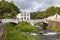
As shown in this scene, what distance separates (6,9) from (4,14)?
4.43m

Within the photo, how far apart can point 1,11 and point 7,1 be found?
572 inches

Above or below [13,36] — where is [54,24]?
below

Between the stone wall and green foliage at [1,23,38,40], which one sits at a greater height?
green foliage at [1,23,38,40]

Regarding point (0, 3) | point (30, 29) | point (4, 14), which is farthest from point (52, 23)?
point (0, 3)

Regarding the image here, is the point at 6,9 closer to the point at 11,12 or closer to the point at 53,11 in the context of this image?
the point at 11,12

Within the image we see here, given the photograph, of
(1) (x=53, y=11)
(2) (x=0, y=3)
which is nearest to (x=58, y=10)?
(1) (x=53, y=11)

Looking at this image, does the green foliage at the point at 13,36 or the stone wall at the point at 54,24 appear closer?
the green foliage at the point at 13,36

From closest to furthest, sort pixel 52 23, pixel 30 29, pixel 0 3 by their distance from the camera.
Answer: pixel 30 29, pixel 52 23, pixel 0 3

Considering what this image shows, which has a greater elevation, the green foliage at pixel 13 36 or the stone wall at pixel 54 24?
the green foliage at pixel 13 36

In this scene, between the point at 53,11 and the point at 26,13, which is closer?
the point at 26,13

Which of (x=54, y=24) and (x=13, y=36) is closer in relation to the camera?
(x=13, y=36)

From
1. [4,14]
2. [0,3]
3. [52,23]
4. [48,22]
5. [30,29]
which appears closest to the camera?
[30,29]

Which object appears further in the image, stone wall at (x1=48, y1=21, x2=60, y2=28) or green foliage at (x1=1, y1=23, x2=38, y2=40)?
stone wall at (x1=48, y1=21, x2=60, y2=28)

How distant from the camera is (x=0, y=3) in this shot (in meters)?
124
